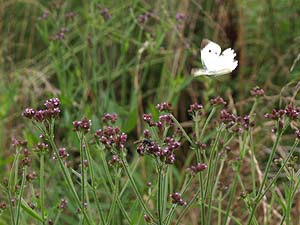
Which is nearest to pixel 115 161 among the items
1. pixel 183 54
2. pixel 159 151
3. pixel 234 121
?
pixel 159 151

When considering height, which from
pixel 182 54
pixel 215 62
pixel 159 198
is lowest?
pixel 159 198

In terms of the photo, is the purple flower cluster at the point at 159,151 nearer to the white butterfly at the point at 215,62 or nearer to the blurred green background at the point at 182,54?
the white butterfly at the point at 215,62

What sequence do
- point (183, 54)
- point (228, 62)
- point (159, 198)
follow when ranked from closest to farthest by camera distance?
point (159, 198) → point (228, 62) → point (183, 54)

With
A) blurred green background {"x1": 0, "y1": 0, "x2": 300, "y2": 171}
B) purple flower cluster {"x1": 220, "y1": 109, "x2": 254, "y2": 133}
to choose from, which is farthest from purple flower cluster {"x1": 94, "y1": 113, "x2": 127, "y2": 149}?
blurred green background {"x1": 0, "y1": 0, "x2": 300, "y2": 171}

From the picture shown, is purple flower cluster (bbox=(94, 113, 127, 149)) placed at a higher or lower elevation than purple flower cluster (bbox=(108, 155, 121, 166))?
higher

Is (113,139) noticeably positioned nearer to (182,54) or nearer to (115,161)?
(115,161)

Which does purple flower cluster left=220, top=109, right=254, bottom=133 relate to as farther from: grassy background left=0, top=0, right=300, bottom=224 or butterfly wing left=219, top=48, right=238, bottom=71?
grassy background left=0, top=0, right=300, bottom=224

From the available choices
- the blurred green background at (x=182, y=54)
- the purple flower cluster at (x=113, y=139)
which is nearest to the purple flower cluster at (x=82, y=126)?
the purple flower cluster at (x=113, y=139)

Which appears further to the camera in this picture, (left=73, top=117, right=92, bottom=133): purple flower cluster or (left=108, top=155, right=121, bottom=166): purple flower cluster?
(left=108, top=155, right=121, bottom=166): purple flower cluster

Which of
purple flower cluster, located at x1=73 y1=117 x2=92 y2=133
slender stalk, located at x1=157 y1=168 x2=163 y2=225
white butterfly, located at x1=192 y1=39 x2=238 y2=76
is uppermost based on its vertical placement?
white butterfly, located at x1=192 y1=39 x2=238 y2=76
